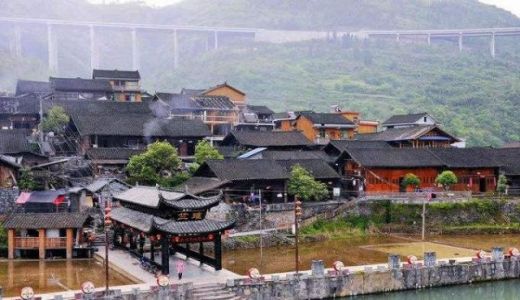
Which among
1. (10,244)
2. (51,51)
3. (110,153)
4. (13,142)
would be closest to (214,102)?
(110,153)

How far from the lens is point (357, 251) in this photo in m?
37.8

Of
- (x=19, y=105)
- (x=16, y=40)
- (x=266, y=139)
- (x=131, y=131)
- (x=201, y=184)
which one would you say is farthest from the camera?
(x=16, y=40)

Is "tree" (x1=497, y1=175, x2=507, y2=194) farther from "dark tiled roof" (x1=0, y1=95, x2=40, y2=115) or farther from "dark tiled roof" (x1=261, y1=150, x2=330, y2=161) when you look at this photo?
"dark tiled roof" (x1=0, y1=95, x2=40, y2=115)

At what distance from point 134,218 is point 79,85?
Result: 37.9 m

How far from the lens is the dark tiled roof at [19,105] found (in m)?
57.1

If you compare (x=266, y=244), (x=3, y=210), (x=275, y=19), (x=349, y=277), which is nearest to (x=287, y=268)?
(x=349, y=277)

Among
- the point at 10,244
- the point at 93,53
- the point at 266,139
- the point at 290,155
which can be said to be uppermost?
the point at 93,53

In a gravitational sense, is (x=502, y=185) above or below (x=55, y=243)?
above

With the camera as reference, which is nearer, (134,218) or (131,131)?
(134,218)

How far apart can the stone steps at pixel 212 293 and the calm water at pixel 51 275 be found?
15.1 feet

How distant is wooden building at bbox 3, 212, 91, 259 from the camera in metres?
A: 34.8

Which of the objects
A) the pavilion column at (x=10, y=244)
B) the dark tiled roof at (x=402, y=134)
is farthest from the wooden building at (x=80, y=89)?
the pavilion column at (x=10, y=244)

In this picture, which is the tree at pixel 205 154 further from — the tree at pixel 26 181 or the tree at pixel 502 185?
the tree at pixel 502 185

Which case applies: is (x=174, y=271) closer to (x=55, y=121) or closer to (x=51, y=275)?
(x=51, y=275)
